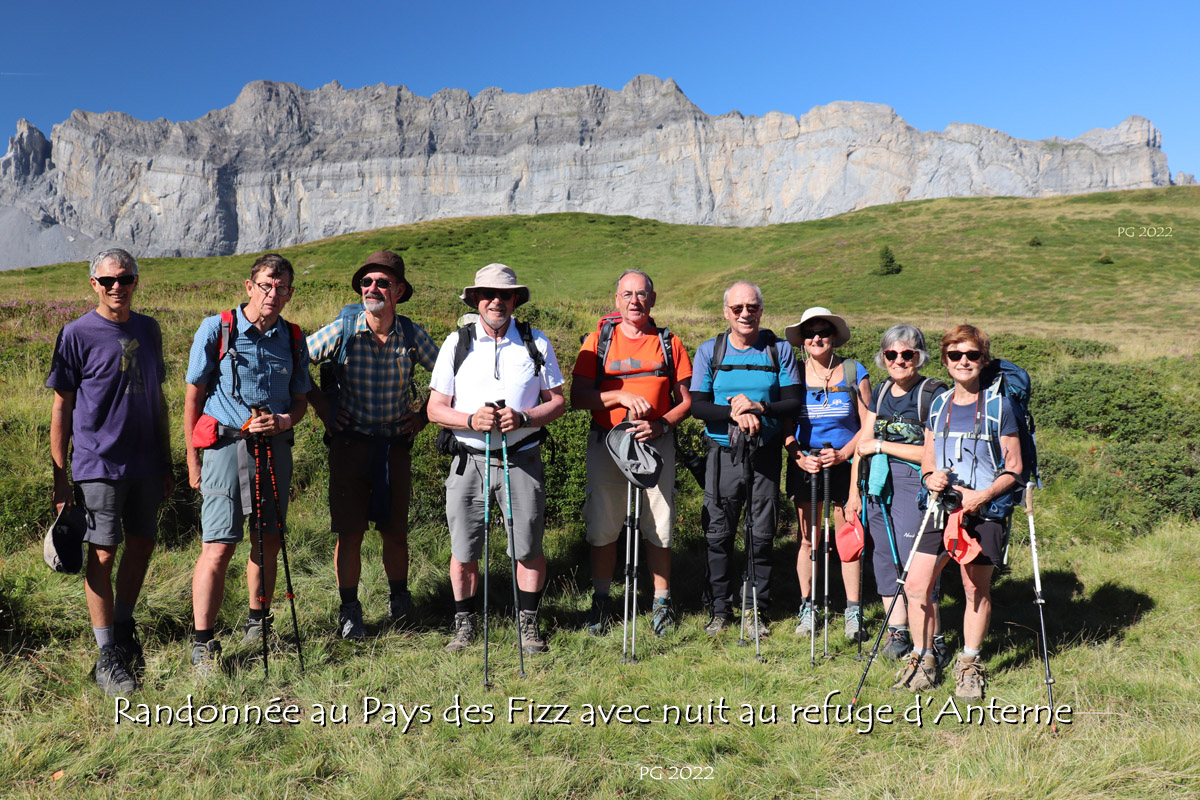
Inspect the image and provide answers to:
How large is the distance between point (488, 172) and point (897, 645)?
172 m

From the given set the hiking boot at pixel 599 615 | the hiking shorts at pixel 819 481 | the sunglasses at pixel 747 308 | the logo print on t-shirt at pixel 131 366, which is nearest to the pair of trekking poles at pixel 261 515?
the logo print on t-shirt at pixel 131 366

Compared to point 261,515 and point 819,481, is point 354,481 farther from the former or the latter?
point 819,481

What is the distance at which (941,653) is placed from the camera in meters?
4.58

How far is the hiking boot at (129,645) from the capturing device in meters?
4.06

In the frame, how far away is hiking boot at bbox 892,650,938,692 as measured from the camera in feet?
13.7

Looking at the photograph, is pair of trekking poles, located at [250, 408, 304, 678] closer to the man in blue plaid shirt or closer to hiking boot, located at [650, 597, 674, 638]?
the man in blue plaid shirt

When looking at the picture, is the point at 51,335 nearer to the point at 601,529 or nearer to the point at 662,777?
the point at 601,529

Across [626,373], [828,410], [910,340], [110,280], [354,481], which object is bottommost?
[354,481]

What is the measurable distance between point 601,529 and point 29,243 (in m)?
165

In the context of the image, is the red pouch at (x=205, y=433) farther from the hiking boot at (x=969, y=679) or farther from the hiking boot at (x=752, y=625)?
the hiking boot at (x=969, y=679)

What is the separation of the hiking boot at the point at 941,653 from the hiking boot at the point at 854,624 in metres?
0.50

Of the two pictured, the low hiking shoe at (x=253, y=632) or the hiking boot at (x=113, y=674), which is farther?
the low hiking shoe at (x=253, y=632)

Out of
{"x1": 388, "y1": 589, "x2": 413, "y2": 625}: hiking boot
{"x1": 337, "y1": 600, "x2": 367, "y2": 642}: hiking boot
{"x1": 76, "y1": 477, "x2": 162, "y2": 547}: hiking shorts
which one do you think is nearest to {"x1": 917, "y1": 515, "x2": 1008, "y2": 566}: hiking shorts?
{"x1": 388, "y1": 589, "x2": 413, "y2": 625}: hiking boot

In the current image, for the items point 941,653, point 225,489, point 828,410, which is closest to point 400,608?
point 225,489
